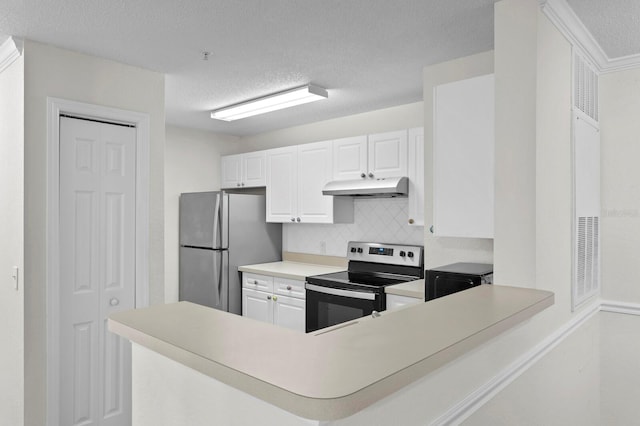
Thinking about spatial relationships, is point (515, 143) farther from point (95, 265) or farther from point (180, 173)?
point (180, 173)

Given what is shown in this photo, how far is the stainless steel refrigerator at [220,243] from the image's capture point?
427cm

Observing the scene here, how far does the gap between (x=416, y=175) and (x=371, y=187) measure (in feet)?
1.28

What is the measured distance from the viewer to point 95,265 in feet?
8.80

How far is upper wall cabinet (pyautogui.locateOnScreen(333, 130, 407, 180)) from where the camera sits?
11.5 feet

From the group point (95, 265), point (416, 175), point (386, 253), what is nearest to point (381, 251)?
point (386, 253)

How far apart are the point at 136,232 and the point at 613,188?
313cm

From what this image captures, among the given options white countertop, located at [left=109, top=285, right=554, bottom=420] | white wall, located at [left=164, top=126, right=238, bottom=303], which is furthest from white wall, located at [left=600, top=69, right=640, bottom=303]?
white wall, located at [left=164, top=126, right=238, bottom=303]

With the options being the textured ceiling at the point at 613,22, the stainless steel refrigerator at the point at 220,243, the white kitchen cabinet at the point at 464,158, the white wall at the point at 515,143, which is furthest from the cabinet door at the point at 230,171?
the textured ceiling at the point at 613,22

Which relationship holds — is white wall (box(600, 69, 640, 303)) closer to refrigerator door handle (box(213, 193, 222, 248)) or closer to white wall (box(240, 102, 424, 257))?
white wall (box(240, 102, 424, 257))

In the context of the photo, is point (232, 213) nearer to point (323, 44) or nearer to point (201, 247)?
point (201, 247)

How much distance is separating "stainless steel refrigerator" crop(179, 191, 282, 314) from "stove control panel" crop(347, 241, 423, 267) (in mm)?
1090

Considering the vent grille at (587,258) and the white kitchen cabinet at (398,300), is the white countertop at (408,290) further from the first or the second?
the vent grille at (587,258)

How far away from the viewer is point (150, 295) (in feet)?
9.56

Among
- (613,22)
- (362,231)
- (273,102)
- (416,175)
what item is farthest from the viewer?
(362,231)
